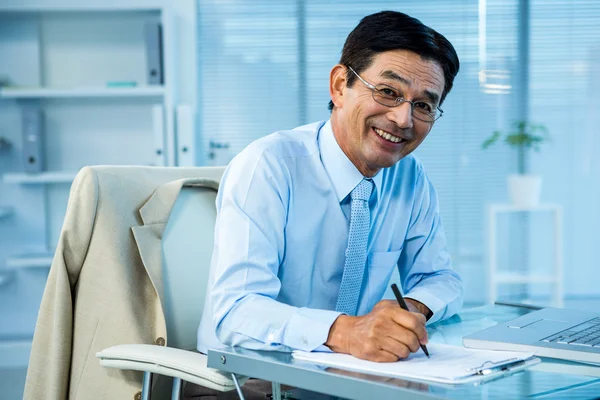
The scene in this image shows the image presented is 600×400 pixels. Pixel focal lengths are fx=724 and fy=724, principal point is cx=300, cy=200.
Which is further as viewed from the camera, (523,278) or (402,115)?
(523,278)

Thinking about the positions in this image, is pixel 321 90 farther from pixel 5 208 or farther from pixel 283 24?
pixel 5 208

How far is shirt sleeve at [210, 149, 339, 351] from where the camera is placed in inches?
43.4

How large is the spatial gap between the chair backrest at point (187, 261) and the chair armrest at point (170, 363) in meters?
0.30

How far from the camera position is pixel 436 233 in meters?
1.62

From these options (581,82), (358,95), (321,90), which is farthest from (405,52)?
(581,82)

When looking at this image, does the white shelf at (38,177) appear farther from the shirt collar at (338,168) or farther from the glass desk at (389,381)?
the glass desk at (389,381)

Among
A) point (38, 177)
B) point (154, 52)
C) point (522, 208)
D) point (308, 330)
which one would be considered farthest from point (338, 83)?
point (522, 208)

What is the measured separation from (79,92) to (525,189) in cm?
257

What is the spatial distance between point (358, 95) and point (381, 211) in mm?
269

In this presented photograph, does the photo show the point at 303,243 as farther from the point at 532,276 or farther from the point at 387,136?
the point at 532,276

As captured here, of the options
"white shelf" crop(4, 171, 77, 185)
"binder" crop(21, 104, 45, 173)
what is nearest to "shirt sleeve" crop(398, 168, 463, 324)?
"white shelf" crop(4, 171, 77, 185)

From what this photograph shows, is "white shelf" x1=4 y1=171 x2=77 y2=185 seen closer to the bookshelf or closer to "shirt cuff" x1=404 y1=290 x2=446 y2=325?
the bookshelf

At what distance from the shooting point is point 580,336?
3.66 feet

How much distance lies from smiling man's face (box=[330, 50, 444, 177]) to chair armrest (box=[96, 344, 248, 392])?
1.77 ft
